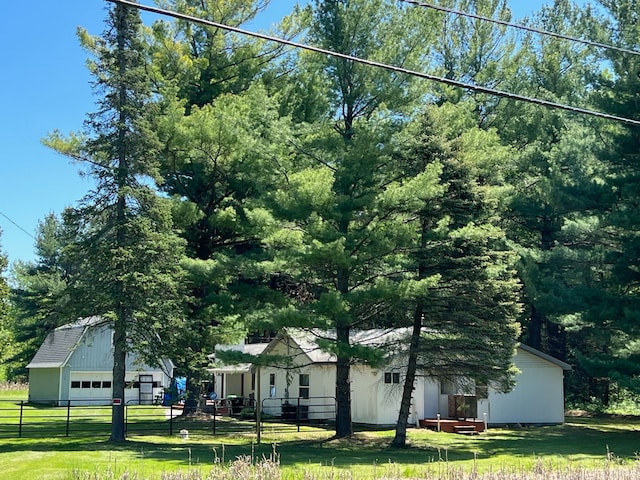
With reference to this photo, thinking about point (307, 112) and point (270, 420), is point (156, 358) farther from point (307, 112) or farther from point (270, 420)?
point (307, 112)

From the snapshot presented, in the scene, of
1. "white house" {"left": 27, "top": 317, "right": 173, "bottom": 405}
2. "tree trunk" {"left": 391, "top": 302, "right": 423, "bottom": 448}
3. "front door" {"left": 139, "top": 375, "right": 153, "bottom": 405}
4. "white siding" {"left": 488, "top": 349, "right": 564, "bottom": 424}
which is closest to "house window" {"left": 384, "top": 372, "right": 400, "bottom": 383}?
"white siding" {"left": 488, "top": 349, "right": 564, "bottom": 424}

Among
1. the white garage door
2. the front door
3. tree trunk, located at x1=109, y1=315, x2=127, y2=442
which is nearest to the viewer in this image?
tree trunk, located at x1=109, y1=315, x2=127, y2=442

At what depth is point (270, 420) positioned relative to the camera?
1134 inches

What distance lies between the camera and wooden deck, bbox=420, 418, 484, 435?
2440cm

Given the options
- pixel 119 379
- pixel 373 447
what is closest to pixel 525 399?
pixel 373 447

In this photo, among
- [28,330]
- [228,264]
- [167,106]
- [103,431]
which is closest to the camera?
[228,264]

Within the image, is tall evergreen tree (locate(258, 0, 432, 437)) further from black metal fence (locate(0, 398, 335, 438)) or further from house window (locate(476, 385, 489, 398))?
black metal fence (locate(0, 398, 335, 438))

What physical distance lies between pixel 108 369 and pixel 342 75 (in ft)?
88.3

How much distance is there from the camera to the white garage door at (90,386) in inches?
1667

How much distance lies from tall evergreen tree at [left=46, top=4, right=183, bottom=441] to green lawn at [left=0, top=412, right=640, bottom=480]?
2.38 m

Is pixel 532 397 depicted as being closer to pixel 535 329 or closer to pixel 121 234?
pixel 535 329

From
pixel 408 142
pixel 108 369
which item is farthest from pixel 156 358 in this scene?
pixel 108 369

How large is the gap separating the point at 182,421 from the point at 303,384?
16.5 feet

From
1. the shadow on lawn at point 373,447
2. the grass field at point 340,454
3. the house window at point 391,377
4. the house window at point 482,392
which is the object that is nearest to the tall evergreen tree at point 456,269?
the shadow on lawn at point 373,447
